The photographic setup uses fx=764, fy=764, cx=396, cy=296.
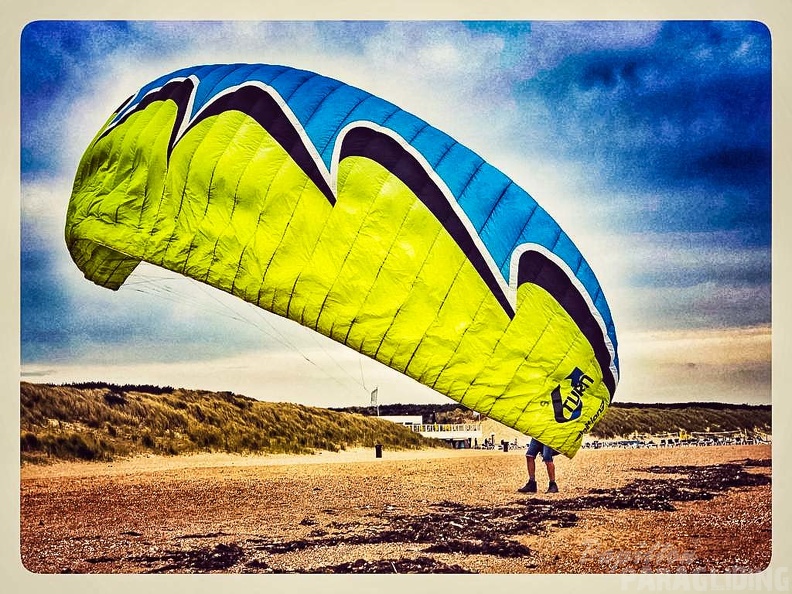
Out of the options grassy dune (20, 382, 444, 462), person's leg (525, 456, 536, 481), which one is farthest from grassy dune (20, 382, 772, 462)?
person's leg (525, 456, 536, 481)

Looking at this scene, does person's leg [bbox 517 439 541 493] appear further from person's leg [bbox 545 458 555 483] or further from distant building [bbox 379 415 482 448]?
distant building [bbox 379 415 482 448]

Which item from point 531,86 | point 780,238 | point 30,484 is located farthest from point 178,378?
point 780,238

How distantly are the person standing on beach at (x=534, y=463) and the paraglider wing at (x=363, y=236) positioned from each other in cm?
42

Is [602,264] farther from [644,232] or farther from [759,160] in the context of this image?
[759,160]

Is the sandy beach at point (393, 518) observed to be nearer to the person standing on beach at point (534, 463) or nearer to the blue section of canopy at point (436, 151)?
the person standing on beach at point (534, 463)

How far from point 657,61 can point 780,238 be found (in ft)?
3.08

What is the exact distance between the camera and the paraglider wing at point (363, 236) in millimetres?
2812

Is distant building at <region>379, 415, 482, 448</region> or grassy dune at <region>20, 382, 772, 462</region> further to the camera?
distant building at <region>379, 415, 482, 448</region>

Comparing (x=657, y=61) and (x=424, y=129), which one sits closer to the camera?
(x=424, y=129)

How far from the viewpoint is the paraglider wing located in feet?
9.23

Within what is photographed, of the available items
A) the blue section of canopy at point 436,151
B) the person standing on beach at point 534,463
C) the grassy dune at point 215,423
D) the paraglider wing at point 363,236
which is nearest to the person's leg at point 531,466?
the person standing on beach at point 534,463

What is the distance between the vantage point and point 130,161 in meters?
2.95

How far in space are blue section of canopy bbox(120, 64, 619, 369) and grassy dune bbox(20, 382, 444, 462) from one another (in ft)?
3.43

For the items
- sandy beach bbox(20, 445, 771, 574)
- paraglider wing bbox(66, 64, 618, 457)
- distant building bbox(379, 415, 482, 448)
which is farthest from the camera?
distant building bbox(379, 415, 482, 448)
